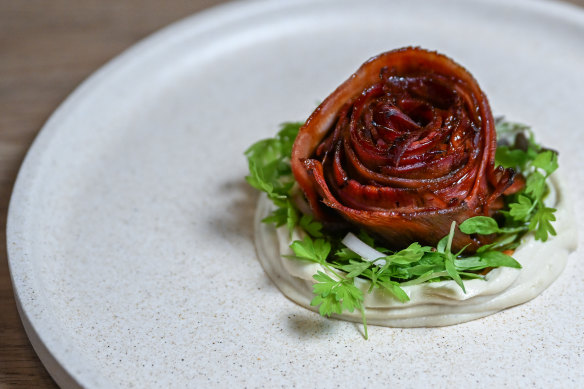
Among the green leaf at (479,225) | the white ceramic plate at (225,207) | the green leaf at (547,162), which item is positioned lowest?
the white ceramic plate at (225,207)

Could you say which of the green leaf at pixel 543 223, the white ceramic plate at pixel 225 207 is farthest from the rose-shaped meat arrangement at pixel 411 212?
Result: the white ceramic plate at pixel 225 207

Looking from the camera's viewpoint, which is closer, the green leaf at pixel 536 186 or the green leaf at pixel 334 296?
the green leaf at pixel 334 296

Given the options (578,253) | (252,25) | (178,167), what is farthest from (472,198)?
(252,25)

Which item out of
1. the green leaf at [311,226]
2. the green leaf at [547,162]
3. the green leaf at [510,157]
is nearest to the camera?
the green leaf at [311,226]

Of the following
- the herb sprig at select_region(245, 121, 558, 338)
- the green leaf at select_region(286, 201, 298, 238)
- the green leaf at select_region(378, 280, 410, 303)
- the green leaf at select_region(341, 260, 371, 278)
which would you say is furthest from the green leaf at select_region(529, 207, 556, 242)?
the green leaf at select_region(286, 201, 298, 238)

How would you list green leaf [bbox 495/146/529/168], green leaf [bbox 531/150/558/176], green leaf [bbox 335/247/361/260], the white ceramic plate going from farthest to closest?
green leaf [bbox 495/146/529/168] < green leaf [bbox 531/150/558/176] < green leaf [bbox 335/247/361/260] < the white ceramic plate

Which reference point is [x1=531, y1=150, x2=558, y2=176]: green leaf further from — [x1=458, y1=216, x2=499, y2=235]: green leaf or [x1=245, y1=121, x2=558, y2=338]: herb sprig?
[x1=458, y1=216, x2=499, y2=235]: green leaf

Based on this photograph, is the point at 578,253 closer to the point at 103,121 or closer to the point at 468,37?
the point at 468,37

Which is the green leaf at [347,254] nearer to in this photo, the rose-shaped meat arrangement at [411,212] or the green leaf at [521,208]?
the rose-shaped meat arrangement at [411,212]
